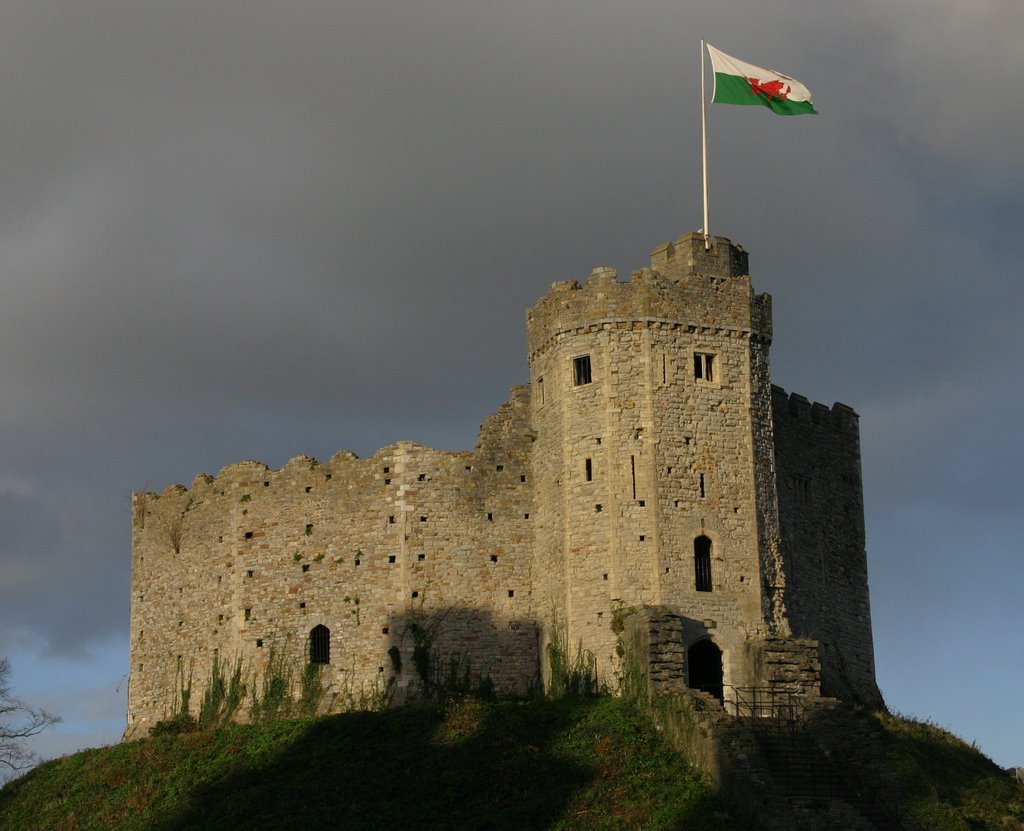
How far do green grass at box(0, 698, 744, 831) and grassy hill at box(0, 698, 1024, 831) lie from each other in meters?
0.05

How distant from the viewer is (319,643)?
181 feet

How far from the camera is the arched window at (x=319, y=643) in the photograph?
2170 inches

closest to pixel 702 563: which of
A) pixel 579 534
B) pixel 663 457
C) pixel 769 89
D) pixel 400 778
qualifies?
pixel 663 457

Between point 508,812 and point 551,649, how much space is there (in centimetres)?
1012

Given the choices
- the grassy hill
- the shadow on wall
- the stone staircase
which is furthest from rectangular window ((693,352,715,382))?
the stone staircase

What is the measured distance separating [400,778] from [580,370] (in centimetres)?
1376

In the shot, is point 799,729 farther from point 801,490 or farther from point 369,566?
point 369,566

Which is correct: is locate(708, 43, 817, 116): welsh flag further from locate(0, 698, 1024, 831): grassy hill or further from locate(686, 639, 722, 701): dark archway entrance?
locate(0, 698, 1024, 831): grassy hill

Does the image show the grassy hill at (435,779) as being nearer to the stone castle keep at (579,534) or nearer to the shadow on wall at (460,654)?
the stone castle keep at (579,534)

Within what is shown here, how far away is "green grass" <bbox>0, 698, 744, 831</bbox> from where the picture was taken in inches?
1657

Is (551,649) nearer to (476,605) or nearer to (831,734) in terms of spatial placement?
(476,605)

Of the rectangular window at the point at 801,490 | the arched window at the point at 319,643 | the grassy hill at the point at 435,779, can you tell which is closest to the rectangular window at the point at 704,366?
the rectangular window at the point at 801,490

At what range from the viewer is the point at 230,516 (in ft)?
189

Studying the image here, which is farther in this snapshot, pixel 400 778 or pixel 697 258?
pixel 697 258
